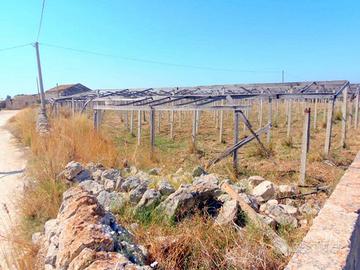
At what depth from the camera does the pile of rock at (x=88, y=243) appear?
2420mm

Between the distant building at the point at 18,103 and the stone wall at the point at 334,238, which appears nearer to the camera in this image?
the stone wall at the point at 334,238

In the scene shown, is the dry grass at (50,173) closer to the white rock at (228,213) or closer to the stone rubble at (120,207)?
the stone rubble at (120,207)

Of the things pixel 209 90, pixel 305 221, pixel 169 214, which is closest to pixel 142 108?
pixel 169 214

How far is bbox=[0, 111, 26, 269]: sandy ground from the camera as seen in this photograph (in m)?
4.15

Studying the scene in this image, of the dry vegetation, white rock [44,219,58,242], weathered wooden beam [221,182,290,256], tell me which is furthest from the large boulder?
white rock [44,219,58,242]

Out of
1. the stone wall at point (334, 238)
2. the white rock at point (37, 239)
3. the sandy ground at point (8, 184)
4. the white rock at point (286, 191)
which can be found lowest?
the sandy ground at point (8, 184)

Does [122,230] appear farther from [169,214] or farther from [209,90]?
[209,90]

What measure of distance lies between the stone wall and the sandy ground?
109 inches

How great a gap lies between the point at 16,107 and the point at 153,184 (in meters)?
53.1

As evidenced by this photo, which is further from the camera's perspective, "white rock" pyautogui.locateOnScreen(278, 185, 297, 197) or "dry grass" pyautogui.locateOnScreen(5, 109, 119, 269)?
"white rock" pyautogui.locateOnScreen(278, 185, 297, 197)

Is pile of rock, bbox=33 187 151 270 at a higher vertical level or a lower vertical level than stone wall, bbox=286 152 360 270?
lower

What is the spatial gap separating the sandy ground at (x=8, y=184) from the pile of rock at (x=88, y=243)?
24.7 inches

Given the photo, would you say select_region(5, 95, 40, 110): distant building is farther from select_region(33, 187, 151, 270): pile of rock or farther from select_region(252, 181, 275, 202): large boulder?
select_region(33, 187, 151, 270): pile of rock

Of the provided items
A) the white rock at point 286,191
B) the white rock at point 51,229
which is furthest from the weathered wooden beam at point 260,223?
the white rock at point 51,229
